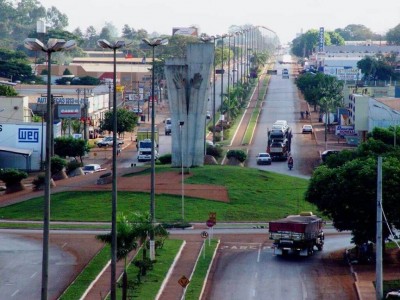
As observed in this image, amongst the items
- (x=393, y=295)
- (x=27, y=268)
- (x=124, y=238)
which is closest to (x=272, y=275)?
(x=124, y=238)

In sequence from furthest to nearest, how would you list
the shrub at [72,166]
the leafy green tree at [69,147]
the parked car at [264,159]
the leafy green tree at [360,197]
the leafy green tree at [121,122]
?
the leafy green tree at [121,122]
the parked car at [264,159]
the leafy green tree at [69,147]
the shrub at [72,166]
the leafy green tree at [360,197]

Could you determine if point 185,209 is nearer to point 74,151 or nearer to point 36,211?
point 36,211

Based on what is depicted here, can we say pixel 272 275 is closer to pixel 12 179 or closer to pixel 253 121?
pixel 12 179

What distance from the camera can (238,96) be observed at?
150 meters

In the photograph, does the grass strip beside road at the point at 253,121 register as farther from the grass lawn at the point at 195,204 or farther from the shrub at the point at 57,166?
the grass lawn at the point at 195,204

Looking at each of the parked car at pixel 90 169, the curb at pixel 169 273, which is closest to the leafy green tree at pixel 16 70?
the parked car at pixel 90 169

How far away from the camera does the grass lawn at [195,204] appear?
2424 inches

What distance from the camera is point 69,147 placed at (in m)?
87.4

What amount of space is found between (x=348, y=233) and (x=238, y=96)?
9315 centimetres

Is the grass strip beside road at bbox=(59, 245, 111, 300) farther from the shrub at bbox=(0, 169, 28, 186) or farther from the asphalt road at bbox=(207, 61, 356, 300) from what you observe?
the shrub at bbox=(0, 169, 28, 186)

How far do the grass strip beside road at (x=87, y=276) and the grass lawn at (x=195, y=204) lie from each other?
1145 cm

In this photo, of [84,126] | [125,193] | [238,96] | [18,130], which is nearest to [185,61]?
[125,193]

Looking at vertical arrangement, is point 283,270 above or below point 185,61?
below

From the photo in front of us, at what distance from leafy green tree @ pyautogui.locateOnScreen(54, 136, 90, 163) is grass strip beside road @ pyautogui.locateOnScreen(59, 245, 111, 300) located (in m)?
37.5
